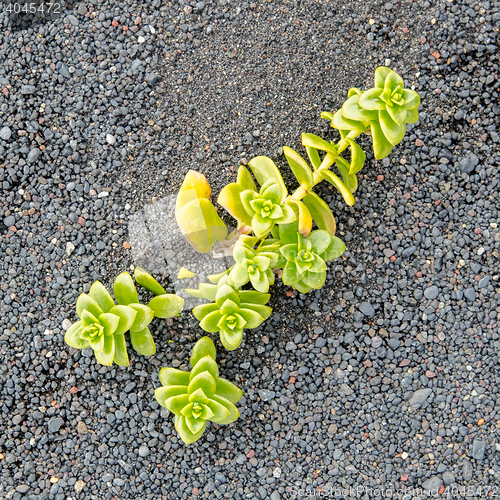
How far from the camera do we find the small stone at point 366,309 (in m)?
2.13

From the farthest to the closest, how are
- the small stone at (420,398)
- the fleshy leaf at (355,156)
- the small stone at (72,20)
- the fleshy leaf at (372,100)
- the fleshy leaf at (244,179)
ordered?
the small stone at (72,20), the small stone at (420,398), the fleshy leaf at (244,179), the fleshy leaf at (355,156), the fleshy leaf at (372,100)

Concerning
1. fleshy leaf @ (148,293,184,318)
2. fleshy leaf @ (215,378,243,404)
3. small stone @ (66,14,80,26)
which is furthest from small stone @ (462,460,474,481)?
small stone @ (66,14,80,26)

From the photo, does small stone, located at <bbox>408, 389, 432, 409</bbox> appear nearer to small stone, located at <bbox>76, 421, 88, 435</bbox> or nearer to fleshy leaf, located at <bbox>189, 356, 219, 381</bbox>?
fleshy leaf, located at <bbox>189, 356, 219, 381</bbox>

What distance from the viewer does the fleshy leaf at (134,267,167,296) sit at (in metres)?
2.01

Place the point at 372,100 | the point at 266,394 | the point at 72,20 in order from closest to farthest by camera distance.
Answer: the point at 372,100 < the point at 266,394 < the point at 72,20

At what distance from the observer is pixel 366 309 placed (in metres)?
2.13

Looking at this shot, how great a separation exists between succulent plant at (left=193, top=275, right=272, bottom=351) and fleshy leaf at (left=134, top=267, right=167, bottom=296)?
0.20 meters

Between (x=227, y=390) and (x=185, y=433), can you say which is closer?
(x=185, y=433)

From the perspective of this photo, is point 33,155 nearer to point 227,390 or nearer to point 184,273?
point 184,273

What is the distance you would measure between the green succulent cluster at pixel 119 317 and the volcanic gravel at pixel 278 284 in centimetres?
16

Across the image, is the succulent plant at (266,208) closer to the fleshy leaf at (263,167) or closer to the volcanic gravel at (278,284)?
the fleshy leaf at (263,167)

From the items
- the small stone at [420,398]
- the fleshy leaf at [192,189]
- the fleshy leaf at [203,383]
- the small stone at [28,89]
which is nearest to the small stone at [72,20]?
the small stone at [28,89]

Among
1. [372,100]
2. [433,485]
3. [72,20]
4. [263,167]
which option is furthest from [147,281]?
[433,485]

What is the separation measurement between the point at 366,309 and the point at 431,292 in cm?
28
